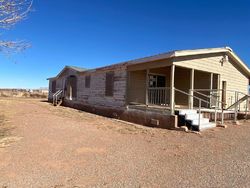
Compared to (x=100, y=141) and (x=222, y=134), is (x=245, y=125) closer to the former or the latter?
(x=222, y=134)

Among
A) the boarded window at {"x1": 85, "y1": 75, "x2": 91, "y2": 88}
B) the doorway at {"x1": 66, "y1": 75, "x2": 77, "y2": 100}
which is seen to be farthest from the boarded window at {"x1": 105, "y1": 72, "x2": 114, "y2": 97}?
the doorway at {"x1": 66, "y1": 75, "x2": 77, "y2": 100}

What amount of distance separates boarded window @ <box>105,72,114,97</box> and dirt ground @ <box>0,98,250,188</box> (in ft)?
18.6

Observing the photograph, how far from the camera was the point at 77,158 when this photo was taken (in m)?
6.02

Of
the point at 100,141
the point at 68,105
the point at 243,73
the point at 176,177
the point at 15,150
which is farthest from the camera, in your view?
the point at 68,105

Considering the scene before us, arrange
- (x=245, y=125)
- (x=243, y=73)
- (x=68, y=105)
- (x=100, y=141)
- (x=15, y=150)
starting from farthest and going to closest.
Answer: (x=68, y=105) → (x=243, y=73) → (x=245, y=125) → (x=100, y=141) → (x=15, y=150)

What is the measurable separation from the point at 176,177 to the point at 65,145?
3573 millimetres

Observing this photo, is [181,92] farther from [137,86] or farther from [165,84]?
[165,84]

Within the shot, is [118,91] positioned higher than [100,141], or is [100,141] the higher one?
[118,91]

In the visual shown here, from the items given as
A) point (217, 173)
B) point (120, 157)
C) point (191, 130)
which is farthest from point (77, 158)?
point (191, 130)

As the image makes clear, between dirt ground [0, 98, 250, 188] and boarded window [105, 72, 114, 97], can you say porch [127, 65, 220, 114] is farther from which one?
dirt ground [0, 98, 250, 188]

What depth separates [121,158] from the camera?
6.04m

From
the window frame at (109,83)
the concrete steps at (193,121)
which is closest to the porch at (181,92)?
the concrete steps at (193,121)

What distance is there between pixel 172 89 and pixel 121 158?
5241mm

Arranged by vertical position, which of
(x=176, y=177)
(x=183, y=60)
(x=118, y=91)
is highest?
(x=183, y=60)
